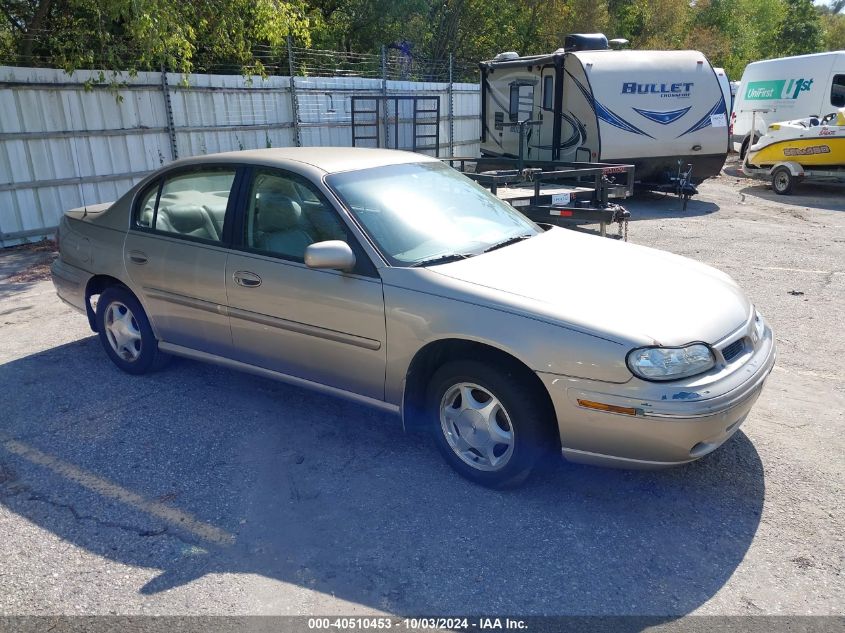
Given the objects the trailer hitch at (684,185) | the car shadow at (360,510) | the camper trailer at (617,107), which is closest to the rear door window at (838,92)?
the camper trailer at (617,107)

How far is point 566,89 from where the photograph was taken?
12688 mm

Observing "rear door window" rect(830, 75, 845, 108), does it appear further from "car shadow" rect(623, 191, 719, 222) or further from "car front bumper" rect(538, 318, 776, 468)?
"car front bumper" rect(538, 318, 776, 468)

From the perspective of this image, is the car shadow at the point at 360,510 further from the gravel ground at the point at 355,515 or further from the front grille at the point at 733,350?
the front grille at the point at 733,350

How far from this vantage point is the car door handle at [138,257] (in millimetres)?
4781

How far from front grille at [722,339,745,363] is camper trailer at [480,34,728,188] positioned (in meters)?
9.10

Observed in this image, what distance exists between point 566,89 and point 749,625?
11419 mm

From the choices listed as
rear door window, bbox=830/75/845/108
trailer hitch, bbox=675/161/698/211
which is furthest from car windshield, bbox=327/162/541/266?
rear door window, bbox=830/75/845/108

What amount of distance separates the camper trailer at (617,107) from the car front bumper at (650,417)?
9482 mm

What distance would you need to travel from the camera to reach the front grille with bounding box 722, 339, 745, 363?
338 cm

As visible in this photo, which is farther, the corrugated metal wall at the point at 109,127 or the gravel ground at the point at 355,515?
the corrugated metal wall at the point at 109,127

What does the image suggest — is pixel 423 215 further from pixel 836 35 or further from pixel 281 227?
pixel 836 35

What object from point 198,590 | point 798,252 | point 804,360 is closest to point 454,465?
point 198,590

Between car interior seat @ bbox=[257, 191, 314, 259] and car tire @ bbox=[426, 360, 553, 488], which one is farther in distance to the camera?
car interior seat @ bbox=[257, 191, 314, 259]

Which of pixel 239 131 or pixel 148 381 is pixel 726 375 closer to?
pixel 148 381
